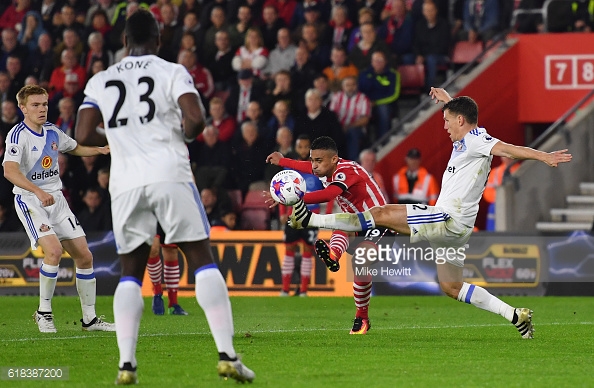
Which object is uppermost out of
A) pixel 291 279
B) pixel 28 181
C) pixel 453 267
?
pixel 28 181

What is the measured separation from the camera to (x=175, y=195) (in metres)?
7.33

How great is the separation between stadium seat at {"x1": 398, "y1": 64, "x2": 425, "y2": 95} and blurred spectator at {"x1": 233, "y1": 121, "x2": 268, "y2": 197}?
3233 mm

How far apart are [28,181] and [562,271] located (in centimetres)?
916

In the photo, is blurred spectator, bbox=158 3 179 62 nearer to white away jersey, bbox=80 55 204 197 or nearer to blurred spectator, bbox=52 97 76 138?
blurred spectator, bbox=52 97 76 138

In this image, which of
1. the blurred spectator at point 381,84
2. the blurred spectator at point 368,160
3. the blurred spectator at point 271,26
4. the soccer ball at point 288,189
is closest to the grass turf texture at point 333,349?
the soccer ball at point 288,189

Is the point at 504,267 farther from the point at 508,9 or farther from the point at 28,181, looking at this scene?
the point at 28,181

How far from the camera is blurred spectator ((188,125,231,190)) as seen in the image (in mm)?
19312

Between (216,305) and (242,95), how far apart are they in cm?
1351

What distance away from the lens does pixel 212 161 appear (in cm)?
1984

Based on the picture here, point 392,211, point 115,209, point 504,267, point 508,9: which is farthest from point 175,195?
point 508,9

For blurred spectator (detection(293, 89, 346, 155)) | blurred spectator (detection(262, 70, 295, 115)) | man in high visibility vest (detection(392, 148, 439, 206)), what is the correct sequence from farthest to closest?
blurred spectator (detection(262, 70, 295, 115)), blurred spectator (detection(293, 89, 346, 155)), man in high visibility vest (detection(392, 148, 439, 206))

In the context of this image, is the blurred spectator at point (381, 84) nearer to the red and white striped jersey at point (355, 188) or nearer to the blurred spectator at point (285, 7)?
the blurred spectator at point (285, 7)

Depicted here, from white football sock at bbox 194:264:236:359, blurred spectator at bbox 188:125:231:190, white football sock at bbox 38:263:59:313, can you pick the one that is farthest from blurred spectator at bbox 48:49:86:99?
white football sock at bbox 194:264:236:359

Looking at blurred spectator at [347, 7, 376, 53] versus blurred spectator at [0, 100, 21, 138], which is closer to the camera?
blurred spectator at [347, 7, 376, 53]
